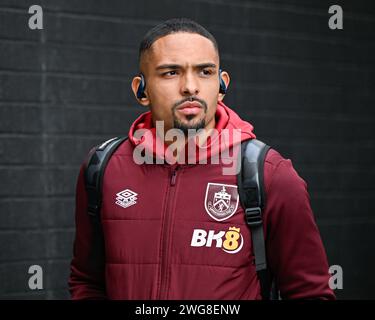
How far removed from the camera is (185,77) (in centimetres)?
306

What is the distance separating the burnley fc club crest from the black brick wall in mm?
3599

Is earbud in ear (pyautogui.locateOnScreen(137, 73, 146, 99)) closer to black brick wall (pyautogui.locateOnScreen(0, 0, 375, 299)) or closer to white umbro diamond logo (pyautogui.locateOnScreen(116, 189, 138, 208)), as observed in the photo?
white umbro diamond logo (pyautogui.locateOnScreen(116, 189, 138, 208))

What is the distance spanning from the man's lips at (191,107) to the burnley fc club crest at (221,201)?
347 millimetres

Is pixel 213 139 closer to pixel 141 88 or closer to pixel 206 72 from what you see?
pixel 206 72

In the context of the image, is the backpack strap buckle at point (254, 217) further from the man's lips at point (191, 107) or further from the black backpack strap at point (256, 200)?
the man's lips at point (191, 107)

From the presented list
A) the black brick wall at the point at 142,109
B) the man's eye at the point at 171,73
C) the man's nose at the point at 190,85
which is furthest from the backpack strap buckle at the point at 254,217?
the black brick wall at the point at 142,109

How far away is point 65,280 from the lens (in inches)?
254

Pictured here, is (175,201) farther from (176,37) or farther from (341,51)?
(341,51)

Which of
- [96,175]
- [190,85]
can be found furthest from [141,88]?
[96,175]

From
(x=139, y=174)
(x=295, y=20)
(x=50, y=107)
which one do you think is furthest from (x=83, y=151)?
(x=139, y=174)

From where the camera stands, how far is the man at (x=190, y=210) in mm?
2928

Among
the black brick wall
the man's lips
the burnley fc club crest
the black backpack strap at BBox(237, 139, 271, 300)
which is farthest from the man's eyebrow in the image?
the black brick wall

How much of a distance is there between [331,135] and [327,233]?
109cm

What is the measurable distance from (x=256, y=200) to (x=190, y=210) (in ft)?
0.97
